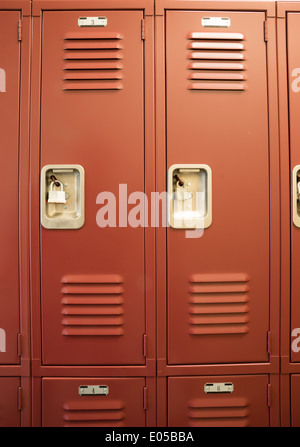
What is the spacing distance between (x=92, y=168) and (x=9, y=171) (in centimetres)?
45

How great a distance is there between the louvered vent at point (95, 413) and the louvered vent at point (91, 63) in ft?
5.55

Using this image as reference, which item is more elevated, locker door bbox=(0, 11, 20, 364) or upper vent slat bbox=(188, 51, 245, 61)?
upper vent slat bbox=(188, 51, 245, 61)

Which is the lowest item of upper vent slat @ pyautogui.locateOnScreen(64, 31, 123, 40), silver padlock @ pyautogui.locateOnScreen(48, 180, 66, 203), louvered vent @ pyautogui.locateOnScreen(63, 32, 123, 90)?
silver padlock @ pyautogui.locateOnScreen(48, 180, 66, 203)

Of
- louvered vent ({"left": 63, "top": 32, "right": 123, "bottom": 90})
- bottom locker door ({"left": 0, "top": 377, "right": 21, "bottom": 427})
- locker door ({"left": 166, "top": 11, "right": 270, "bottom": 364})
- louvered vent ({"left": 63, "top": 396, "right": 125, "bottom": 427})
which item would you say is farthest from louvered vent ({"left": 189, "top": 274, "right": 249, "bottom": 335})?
louvered vent ({"left": 63, "top": 32, "right": 123, "bottom": 90})

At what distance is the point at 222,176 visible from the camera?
7.34 ft

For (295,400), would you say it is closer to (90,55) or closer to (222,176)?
(222,176)

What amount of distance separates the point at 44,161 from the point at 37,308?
2.59 ft

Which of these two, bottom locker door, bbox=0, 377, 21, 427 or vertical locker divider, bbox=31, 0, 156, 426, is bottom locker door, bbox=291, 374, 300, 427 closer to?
vertical locker divider, bbox=31, 0, 156, 426

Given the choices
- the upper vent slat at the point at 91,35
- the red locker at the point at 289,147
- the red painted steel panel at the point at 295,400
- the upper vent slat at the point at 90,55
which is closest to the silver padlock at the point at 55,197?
the upper vent slat at the point at 90,55

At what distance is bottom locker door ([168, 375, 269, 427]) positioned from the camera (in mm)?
2234

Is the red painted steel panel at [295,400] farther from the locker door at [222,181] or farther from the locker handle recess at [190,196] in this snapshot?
the locker handle recess at [190,196]

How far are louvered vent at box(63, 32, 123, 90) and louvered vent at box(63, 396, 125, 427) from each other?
1693mm

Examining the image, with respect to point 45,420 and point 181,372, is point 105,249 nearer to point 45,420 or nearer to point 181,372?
point 181,372

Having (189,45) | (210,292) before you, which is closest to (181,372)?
(210,292)
